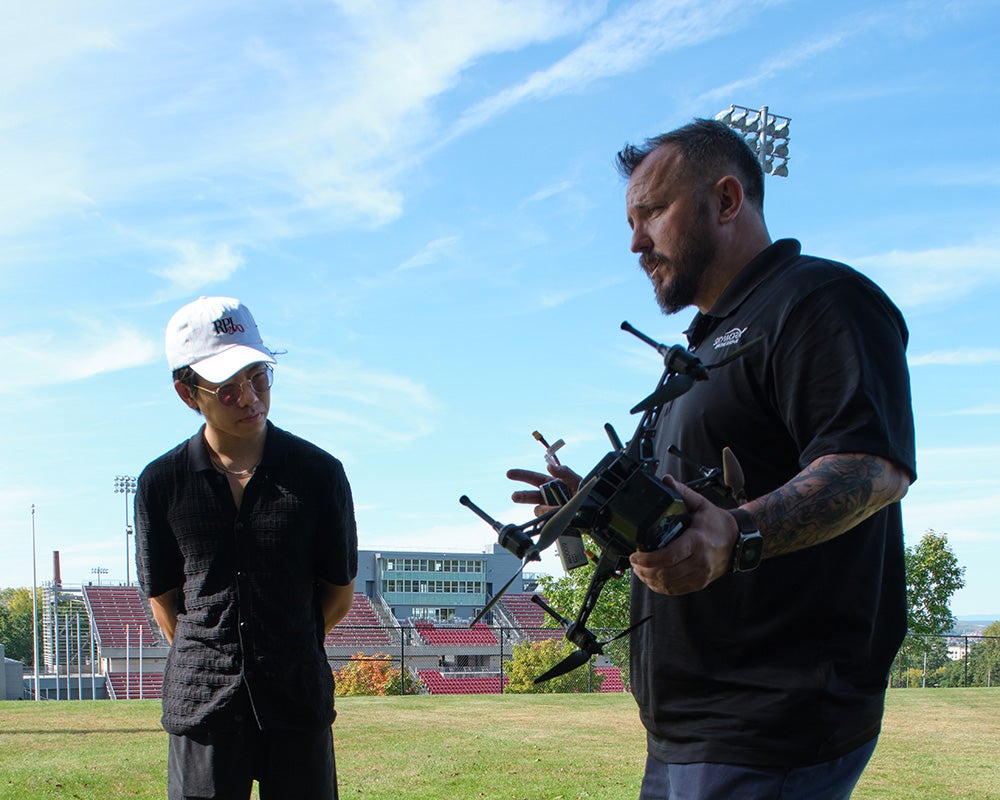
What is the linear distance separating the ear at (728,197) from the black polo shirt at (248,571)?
1.62 meters

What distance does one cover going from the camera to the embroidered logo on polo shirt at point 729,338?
2.37 m

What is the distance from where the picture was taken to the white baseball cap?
3305 mm

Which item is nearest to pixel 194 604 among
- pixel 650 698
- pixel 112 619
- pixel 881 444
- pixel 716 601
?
pixel 650 698

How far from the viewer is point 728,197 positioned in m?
2.64

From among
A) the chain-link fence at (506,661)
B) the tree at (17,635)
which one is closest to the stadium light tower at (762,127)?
the chain-link fence at (506,661)

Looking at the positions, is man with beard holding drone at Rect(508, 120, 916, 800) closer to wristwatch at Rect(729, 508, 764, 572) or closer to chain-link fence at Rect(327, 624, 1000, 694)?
wristwatch at Rect(729, 508, 764, 572)

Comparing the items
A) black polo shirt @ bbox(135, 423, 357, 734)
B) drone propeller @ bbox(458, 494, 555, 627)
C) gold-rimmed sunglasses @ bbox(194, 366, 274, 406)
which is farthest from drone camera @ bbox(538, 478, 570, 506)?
gold-rimmed sunglasses @ bbox(194, 366, 274, 406)

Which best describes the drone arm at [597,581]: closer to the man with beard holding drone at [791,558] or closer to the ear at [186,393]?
the man with beard holding drone at [791,558]

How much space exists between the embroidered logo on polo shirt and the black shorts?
1.86 meters

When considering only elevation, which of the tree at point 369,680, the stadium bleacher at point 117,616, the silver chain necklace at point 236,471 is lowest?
the tree at point 369,680

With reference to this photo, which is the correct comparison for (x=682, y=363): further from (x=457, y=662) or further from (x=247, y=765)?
(x=457, y=662)

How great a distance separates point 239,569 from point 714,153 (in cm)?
196

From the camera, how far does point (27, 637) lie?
98.6m

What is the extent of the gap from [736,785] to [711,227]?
4.50 ft
